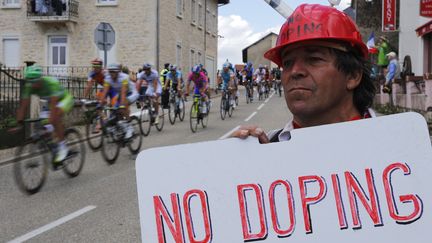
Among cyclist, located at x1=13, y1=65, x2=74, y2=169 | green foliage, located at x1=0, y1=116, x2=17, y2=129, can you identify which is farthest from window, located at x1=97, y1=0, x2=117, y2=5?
cyclist, located at x1=13, y1=65, x2=74, y2=169

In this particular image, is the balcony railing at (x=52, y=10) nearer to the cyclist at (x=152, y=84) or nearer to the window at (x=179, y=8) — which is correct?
the window at (x=179, y=8)

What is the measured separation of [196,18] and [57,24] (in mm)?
11578

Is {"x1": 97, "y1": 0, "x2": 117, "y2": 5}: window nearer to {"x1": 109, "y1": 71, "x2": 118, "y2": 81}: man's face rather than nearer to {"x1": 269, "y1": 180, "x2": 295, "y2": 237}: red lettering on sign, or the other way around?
{"x1": 109, "y1": 71, "x2": 118, "y2": 81}: man's face

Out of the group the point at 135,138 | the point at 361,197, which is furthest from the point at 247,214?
the point at 135,138

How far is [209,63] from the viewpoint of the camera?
45062mm

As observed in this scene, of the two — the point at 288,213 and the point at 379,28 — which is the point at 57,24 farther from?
the point at 288,213

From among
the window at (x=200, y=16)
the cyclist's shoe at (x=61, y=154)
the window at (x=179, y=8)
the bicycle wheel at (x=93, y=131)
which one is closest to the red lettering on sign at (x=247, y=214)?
the cyclist's shoe at (x=61, y=154)

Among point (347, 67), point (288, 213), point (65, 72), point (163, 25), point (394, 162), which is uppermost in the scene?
point (163, 25)

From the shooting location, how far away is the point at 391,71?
18.8m

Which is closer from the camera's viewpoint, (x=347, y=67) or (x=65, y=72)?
(x=347, y=67)

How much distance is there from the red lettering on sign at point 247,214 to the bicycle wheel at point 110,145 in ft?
27.8

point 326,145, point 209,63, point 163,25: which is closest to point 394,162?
point 326,145

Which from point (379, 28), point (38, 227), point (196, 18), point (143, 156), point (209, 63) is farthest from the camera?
point (209, 63)

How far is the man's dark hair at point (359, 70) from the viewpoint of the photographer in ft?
5.63
